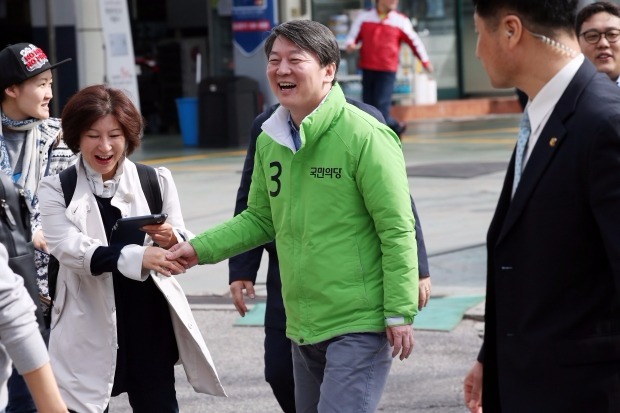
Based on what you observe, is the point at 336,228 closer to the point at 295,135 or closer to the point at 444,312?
the point at 295,135

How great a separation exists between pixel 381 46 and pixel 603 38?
10759 millimetres

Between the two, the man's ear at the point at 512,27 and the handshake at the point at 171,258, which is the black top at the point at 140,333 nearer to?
the handshake at the point at 171,258

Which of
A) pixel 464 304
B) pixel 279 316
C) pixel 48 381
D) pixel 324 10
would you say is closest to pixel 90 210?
pixel 279 316

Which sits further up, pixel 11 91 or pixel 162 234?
pixel 11 91

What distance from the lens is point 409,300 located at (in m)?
4.16

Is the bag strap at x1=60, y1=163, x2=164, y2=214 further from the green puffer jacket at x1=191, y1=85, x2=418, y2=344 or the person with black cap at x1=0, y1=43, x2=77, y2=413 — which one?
the green puffer jacket at x1=191, y1=85, x2=418, y2=344

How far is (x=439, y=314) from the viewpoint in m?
8.17

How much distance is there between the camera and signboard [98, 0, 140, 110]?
58.1ft

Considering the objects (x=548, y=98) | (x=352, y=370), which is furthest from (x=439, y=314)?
(x=548, y=98)

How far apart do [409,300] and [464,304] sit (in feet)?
13.9

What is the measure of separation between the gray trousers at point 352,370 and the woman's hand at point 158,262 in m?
0.59

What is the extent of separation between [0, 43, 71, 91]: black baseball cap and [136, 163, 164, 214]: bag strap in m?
0.91

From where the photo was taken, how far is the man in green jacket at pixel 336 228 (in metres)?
4.18

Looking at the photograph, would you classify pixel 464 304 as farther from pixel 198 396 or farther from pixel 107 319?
pixel 107 319
